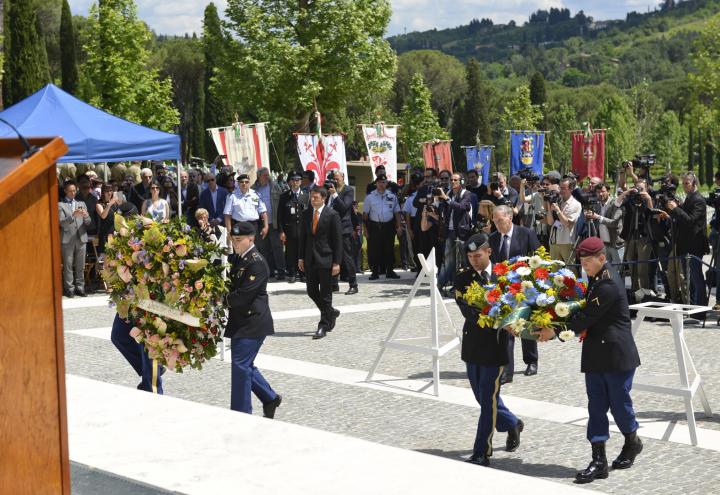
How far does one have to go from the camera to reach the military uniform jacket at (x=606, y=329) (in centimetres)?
690

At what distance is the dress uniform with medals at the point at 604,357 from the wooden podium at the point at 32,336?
460 centimetres

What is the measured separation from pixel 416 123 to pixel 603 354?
71.5 m

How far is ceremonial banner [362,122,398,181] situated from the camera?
909 inches

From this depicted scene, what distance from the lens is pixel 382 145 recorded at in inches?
914

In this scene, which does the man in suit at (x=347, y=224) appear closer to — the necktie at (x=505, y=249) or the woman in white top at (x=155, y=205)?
the woman in white top at (x=155, y=205)

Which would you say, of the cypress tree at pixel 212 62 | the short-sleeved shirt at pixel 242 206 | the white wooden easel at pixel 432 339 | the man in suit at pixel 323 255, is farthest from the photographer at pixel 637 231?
the cypress tree at pixel 212 62

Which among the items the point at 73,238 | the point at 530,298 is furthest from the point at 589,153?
the point at 530,298

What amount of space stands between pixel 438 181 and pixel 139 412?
1366 cm

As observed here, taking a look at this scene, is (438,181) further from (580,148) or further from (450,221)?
(580,148)

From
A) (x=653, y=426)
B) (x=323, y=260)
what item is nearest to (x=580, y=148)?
(x=323, y=260)

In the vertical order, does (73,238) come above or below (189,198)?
below

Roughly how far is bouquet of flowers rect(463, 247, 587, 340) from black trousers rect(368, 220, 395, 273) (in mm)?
11591

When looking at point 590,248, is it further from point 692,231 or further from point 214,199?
point 214,199

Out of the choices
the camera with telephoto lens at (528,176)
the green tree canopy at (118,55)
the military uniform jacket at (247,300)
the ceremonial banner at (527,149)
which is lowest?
the military uniform jacket at (247,300)
